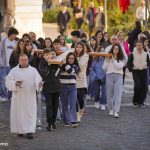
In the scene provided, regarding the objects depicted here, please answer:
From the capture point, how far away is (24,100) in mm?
12727

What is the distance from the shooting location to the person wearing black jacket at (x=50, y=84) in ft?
43.4

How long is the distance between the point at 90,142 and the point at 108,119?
2.60 metres

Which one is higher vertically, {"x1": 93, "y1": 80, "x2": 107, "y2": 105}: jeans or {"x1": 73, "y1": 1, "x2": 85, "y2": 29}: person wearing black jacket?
{"x1": 73, "y1": 1, "x2": 85, "y2": 29}: person wearing black jacket

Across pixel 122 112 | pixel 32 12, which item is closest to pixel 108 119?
pixel 122 112

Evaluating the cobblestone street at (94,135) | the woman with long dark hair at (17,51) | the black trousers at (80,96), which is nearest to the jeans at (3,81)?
the cobblestone street at (94,135)

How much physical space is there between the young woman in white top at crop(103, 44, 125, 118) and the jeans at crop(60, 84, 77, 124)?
1537mm

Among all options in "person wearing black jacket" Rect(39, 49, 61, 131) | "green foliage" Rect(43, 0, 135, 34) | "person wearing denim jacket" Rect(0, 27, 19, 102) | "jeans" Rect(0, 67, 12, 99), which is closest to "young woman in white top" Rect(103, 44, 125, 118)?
"person wearing black jacket" Rect(39, 49, 61, 131)

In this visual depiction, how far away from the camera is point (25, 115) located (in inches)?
500

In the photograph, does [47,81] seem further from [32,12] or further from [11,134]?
[32,12]

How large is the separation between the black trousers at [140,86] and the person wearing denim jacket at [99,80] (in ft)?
3.06

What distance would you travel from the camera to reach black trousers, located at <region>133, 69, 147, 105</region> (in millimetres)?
16797

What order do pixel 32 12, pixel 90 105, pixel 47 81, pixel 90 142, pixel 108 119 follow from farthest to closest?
1. pixel 32 12
2. pixel 90 105
3. pixel 108 119
4. pixel 47 81
5. pixel 90 142

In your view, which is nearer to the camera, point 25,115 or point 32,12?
point 25,115

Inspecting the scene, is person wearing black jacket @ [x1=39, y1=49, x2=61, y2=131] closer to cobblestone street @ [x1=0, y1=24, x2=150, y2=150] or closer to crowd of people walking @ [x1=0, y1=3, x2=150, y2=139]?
crowd of people walking @ [x1=0, y1=3, x2=150, y2=139]
